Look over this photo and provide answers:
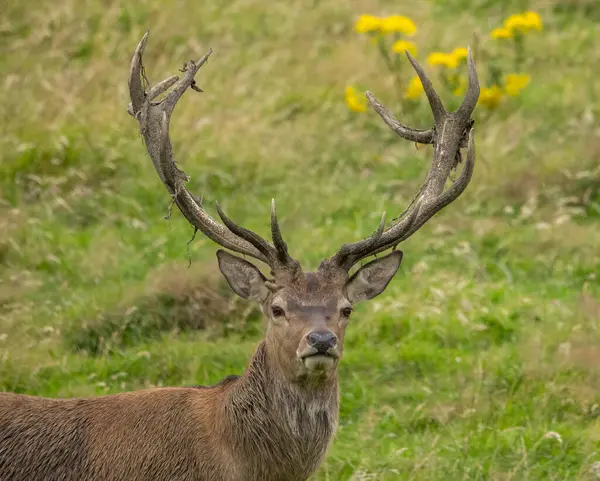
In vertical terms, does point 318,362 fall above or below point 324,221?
below

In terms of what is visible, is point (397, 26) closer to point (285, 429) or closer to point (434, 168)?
point (434, 168)

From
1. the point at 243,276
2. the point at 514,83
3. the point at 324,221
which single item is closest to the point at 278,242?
the point at 243,276

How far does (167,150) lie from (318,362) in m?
1.28

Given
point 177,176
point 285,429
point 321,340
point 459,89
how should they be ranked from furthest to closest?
point 459,89 → point 177,176 → point 285,429 → point 321,340

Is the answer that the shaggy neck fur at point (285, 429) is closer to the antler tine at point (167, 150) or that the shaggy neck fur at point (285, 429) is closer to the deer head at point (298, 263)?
the deer head at point (298, 263)

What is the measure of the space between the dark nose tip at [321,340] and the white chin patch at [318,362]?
0.13 feet

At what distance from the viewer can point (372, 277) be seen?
6207mm

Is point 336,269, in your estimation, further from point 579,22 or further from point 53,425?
point 579,22

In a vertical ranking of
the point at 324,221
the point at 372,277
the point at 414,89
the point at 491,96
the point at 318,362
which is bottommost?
the point at 318,362

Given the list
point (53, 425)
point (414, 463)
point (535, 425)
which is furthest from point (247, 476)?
point (535, 425)

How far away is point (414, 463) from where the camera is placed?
675 cm

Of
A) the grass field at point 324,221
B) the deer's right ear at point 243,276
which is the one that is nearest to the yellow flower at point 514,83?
the grass field at point 324,221

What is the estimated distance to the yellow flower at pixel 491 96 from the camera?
39.0 feet

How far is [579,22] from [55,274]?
7.43 m
